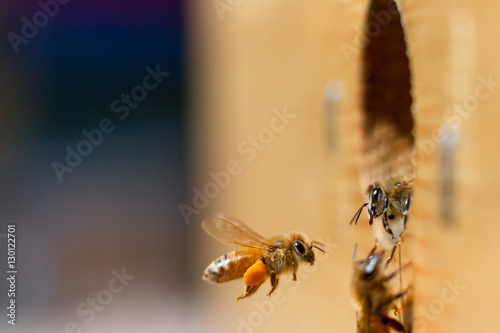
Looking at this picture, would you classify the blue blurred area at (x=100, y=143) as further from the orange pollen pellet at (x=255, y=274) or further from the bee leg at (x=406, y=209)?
the bee leg at (x=406, y=209)

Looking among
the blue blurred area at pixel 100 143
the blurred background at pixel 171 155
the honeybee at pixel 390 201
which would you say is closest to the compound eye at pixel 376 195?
the honeybee at pixel 390 201

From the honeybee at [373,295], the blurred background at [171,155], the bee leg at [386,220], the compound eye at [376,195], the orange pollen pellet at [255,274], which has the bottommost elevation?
the honeybee at [373,295]

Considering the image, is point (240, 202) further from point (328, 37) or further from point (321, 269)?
point (328, 37)

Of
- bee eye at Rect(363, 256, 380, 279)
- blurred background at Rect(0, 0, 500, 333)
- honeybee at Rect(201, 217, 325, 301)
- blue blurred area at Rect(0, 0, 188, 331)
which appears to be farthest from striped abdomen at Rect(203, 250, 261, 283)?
blue blurred area at Rect(0, 0, 188, 331)

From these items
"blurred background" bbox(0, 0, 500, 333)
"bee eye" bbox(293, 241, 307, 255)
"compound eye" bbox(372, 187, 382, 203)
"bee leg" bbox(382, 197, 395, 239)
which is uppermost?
"blurred background" bbox(0, 0, 500, 333)

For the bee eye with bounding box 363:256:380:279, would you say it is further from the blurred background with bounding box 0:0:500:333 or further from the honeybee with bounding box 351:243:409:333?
the blurred background with bounding box 0:0:500:333

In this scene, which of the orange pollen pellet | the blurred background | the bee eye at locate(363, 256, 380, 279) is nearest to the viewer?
the bee eye at locate(363, 256, 380, 279)

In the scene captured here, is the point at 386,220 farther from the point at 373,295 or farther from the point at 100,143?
the point at 100,143

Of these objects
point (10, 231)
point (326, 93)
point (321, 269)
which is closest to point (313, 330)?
point (321, 269)
